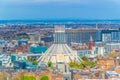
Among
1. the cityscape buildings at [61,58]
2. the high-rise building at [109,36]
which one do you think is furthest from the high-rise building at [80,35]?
the high-rise building at [109,36]

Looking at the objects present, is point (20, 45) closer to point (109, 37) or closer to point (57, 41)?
point (57, 41)

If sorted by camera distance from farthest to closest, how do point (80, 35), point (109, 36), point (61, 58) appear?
point (109, 36) < point (80, 35) < point (61, 58)

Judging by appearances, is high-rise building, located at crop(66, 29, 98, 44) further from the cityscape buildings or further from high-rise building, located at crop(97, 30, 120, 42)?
high-rise building, located at crop(97, 30, 120, 42)

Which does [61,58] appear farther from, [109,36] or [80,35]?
[109,36]

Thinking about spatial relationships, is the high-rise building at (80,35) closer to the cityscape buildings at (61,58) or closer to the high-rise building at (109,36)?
the cityscape buildings at (61,58)

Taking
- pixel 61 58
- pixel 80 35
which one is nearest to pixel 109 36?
pixel 80 35

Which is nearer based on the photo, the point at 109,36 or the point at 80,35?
the point at 80,35

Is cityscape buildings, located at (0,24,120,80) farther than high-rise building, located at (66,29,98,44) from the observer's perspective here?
No

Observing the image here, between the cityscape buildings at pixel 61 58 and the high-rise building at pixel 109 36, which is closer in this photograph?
the cityscape buildings at pixel 61 58

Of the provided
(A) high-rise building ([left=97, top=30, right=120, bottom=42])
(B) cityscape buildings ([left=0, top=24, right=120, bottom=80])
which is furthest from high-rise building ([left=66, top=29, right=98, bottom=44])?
(A) high-rise building ([left=97, top=30, right=120, bottom=42])

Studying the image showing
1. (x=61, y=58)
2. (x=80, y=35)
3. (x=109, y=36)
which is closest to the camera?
(x=61, y=58)

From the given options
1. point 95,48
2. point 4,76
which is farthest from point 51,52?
point 4,76
